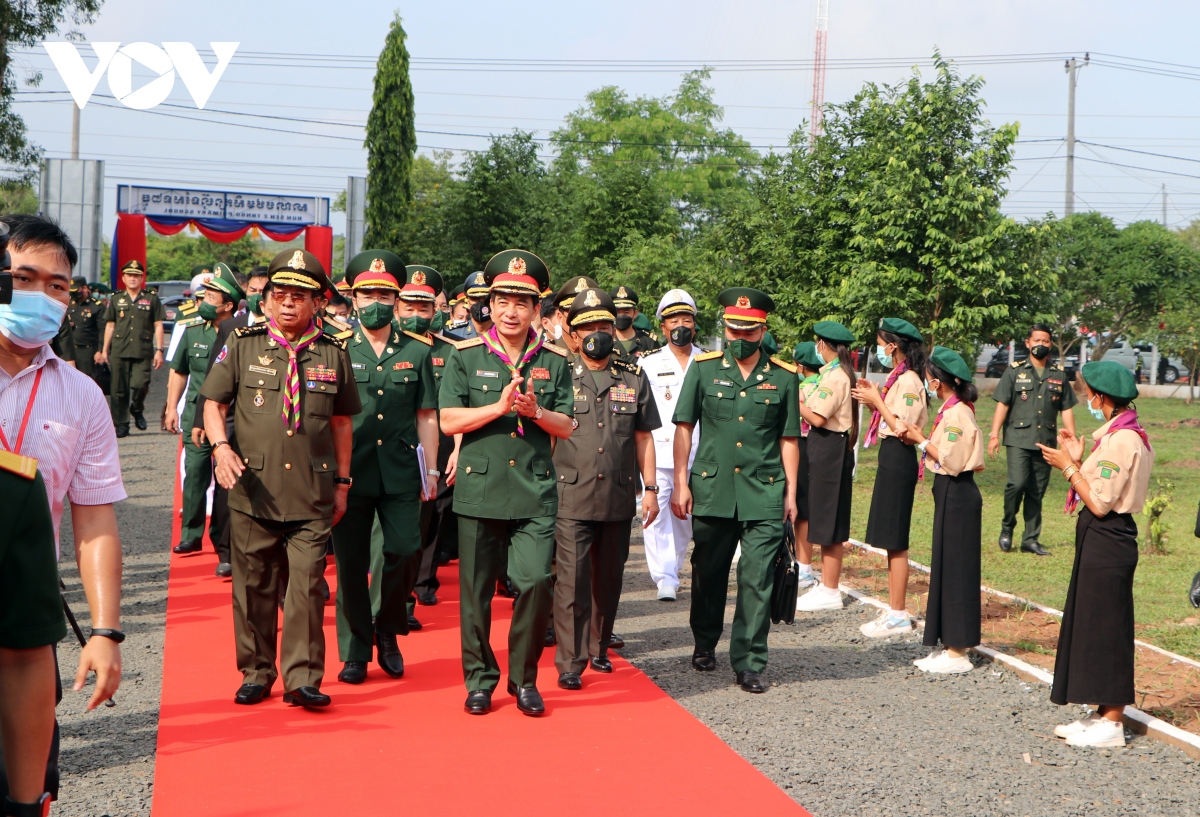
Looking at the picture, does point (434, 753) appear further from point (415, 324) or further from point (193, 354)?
point (193, 354)

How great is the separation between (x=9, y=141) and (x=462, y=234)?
46.6 ft

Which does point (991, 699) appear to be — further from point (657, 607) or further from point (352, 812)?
point (352, 812)

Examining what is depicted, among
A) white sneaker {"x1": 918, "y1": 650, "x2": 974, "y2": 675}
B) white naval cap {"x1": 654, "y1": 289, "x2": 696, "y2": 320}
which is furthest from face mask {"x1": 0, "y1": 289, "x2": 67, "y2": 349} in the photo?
white naval cap {"x1": 654, "y1": 289, "x2": 696, "y2": 320}

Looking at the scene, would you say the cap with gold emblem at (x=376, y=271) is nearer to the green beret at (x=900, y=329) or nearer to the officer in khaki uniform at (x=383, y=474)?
the officer in khaki uniform at (x=383, y=474)

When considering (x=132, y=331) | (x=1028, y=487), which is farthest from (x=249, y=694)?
(x=132, y=331)

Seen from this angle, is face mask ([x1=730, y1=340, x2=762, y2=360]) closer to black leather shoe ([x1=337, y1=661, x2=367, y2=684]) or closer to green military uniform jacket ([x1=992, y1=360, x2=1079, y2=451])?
black leather shoe ([x1=337, y1=661, x2=367, y2=684])

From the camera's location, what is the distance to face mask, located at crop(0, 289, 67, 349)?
2.98 m

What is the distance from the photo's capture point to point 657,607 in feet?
28.3

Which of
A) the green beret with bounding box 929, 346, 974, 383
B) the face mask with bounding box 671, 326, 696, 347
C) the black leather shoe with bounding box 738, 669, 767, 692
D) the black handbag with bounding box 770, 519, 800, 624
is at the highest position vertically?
the face mask with bounding box 671, 326, 696, 347

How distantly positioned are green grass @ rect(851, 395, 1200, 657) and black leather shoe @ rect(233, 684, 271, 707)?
19.2 ft

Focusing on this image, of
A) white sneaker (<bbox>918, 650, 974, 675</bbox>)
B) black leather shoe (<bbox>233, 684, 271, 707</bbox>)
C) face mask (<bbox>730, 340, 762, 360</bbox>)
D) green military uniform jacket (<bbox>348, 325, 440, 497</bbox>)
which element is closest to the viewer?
black leather shoe (<bbox>233, 684, 271, 707</bbox>)

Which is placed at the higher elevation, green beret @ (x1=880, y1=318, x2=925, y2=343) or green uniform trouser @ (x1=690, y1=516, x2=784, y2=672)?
green beret @ (x1=880, y1=318, x2=925, y2=343)

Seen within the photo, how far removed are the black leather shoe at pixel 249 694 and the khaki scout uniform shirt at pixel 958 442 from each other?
13.5ft

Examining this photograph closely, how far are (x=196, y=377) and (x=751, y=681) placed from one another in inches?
205
